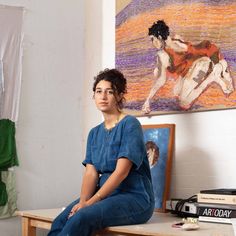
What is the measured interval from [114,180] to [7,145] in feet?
3.23

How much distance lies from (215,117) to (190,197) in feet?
1.37

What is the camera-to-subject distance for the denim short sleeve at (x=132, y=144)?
221 centimetres

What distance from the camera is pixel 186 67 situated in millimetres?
2646

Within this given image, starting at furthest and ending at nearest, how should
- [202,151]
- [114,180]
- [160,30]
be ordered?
[160,30] → [202,151] → [114,180]

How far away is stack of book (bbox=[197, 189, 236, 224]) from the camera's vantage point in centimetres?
217

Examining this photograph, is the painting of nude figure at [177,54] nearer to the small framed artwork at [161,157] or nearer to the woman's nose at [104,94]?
the small framed artwork at [161,157]

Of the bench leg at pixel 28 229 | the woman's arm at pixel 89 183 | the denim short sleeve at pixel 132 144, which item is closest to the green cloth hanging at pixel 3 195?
the bench leg at pixel 28 229

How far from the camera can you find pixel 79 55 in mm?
3312

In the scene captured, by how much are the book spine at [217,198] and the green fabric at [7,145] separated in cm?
117

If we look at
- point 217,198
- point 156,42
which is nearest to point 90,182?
point 217,198

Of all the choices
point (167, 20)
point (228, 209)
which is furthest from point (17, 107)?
point (228, 209)

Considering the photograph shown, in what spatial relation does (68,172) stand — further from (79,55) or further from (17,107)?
(79,55)

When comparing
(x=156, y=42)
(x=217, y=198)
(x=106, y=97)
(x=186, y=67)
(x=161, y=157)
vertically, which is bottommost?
(x=217, y=198)

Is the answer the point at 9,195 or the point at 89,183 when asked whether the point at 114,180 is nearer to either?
the point at 89,183
